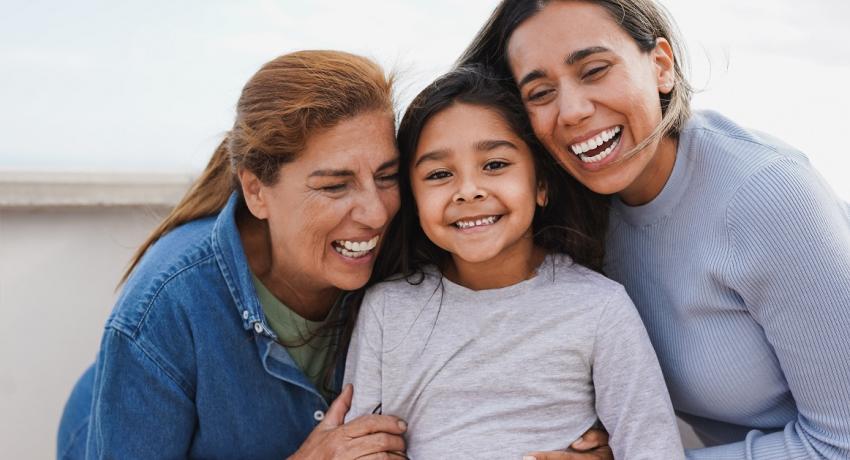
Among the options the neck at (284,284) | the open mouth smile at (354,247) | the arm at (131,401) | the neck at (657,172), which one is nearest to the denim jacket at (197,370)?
the arm at (131,401)

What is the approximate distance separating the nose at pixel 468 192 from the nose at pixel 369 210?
18cm

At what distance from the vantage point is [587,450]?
167 centimetres

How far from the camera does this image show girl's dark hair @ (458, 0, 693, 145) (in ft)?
5.47

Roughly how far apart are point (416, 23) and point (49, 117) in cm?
131

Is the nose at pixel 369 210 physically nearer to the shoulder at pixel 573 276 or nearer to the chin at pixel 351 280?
the chin at pixel 351 280

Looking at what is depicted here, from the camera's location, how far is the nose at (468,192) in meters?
1.66

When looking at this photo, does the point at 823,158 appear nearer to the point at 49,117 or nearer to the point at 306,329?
the point at 306,329

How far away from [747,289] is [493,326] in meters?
0.51

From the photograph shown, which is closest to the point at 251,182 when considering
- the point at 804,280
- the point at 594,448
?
the point at 594,448

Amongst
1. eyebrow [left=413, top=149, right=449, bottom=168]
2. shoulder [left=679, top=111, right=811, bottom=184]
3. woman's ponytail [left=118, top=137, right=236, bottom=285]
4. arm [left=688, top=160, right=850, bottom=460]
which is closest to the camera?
arm [left=688, top=160, right=850, bottom=460]

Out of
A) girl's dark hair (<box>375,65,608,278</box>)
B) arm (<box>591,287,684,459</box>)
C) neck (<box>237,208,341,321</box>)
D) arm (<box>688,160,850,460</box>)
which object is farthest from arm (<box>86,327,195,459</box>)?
arm (<box>688,160,850,460</box>)

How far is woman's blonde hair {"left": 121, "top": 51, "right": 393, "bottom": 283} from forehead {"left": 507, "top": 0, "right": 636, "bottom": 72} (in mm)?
379

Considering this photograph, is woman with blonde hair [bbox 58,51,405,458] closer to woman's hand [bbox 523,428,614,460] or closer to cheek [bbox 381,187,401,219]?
cheek [bbox 381,187,401,219]

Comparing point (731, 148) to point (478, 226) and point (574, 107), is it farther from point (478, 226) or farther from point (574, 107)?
point (478, 226)
